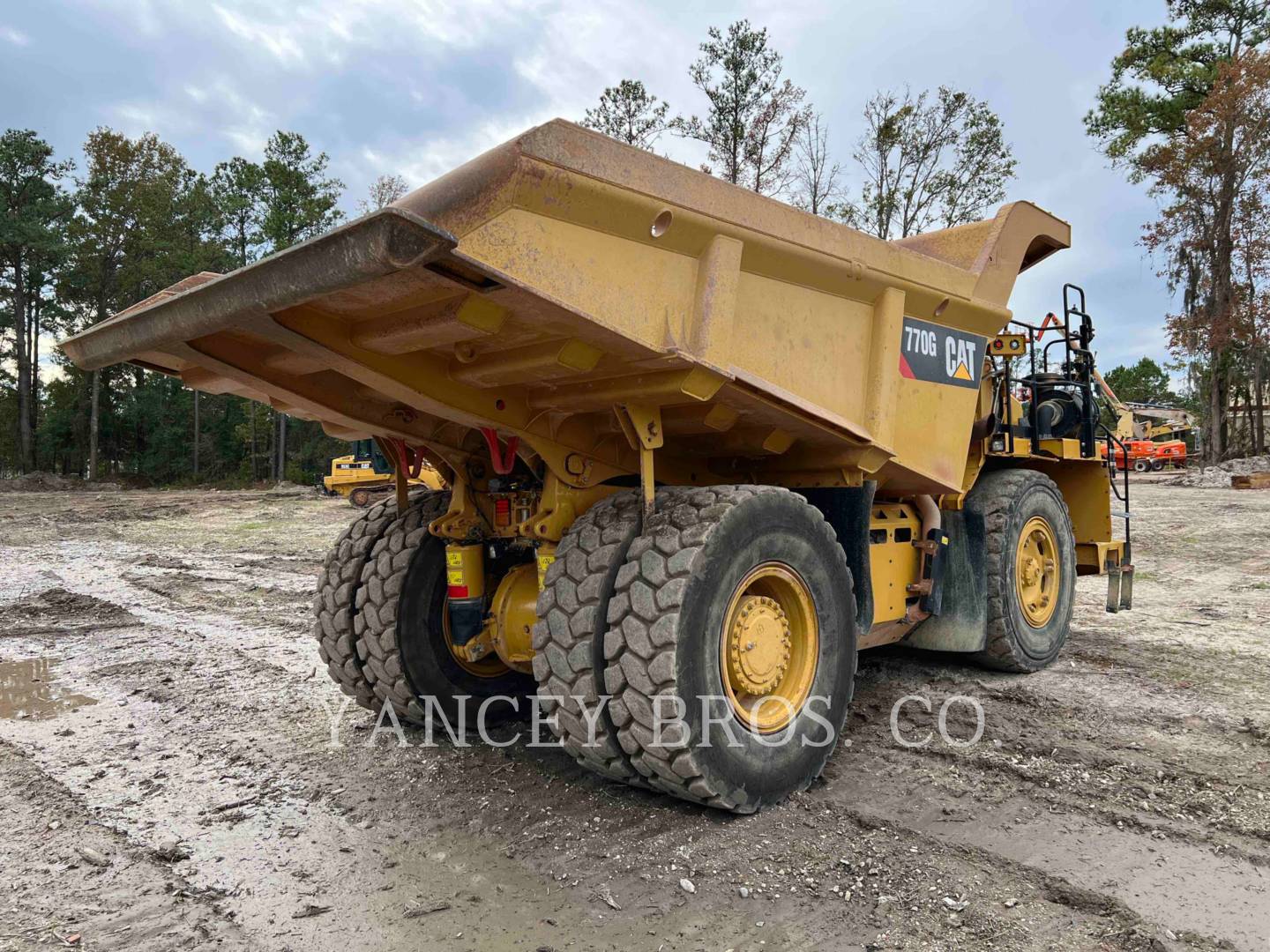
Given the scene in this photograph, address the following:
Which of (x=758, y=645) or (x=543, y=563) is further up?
(x=543, y=563)

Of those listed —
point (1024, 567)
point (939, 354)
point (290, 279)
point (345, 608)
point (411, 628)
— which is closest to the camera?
point (290, 279)

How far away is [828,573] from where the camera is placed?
3.55 meters

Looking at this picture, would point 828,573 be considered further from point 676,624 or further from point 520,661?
point 520,661

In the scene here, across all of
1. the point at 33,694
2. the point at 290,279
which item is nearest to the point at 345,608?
the point at 290,279

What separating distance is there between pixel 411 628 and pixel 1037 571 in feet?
13.0

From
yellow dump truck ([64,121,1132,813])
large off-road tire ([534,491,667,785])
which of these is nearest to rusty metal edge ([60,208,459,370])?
yellow dump truck ([64,121,1132,813])

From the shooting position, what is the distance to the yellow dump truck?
252 cm

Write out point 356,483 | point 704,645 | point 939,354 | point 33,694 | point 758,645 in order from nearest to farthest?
point 704,645 < point 758,645 < point 939,354 < point 33,694 < point 356,483

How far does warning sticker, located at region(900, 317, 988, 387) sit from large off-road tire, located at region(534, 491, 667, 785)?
1.81 meters

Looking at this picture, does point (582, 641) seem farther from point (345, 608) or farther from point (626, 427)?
point (345, 608)

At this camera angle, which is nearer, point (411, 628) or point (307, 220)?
point (411, 628)

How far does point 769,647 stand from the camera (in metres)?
3.34

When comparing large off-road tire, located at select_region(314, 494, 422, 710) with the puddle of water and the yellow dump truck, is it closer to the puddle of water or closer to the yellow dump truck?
the yellow dump truck

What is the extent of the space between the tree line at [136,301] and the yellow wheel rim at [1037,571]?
3960 centimetres
